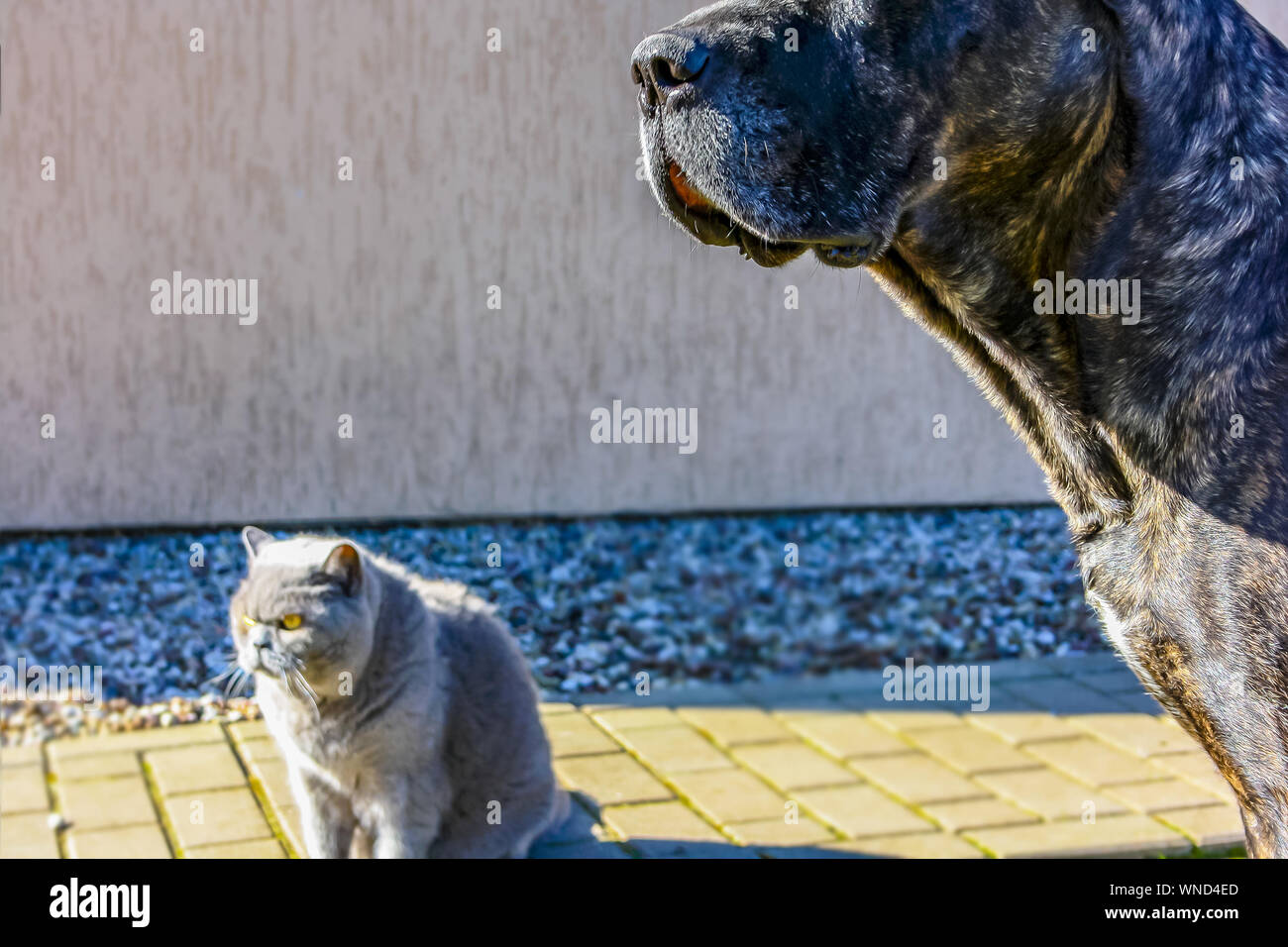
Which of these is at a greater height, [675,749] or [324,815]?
[324,815]

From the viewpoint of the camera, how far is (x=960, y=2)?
215 cm

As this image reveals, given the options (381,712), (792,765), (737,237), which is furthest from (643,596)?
(737,237)

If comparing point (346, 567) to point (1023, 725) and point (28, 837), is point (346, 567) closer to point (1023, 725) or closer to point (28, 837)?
point (28, 837)

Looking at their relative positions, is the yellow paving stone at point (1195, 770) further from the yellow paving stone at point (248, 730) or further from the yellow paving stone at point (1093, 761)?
the yellow paving stone at point (248, 730)

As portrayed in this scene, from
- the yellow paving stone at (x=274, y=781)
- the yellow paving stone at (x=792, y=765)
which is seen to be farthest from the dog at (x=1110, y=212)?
the yellow paving stone at (x=274, y=781)

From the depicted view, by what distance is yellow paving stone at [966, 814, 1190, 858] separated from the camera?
3752 mm

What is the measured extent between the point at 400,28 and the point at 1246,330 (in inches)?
229

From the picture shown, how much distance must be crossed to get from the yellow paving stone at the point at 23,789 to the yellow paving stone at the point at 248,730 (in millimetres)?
651

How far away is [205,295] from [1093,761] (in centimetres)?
523

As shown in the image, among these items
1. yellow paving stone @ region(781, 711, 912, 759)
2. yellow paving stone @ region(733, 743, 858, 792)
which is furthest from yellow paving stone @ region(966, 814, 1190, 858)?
yellow paving stone @ region(781, 711, 912, 759)

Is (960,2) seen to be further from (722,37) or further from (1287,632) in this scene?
(1287,632)

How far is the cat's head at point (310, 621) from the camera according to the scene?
3.22 m

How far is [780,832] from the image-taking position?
12.7 feet
